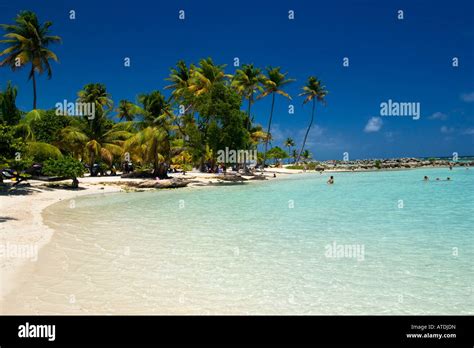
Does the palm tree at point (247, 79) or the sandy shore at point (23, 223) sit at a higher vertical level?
the palm tree at point (247, 79)

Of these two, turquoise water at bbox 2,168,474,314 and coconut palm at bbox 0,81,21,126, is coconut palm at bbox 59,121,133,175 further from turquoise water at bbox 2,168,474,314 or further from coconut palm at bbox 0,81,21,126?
turquoise water at bbox 2,168,474,314

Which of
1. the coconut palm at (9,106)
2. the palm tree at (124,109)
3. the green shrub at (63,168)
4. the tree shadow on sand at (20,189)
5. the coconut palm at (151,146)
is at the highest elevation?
the palm tree at (124,109)

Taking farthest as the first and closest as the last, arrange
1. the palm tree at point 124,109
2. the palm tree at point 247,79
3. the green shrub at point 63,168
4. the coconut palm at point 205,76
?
the palm tree at point 124,109 < the palm tree at point 247,79 < the coconut palm at point 205,76 < the green shrub at point 63,168

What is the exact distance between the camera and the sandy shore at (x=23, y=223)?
764cm

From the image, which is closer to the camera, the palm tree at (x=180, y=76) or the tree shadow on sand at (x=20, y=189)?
the tree shadow on sand at (x=20, y=189)

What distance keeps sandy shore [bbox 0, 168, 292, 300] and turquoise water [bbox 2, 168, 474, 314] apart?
0.40 m

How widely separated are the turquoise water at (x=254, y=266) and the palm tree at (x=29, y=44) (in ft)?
94.6

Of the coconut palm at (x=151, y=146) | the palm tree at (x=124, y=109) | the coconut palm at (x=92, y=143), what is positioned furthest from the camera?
the palm tree at (x=124, y=109)

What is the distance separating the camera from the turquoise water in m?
5.75

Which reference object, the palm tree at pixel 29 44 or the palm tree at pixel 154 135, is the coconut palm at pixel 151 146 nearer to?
the palm tree at pixel 154 135

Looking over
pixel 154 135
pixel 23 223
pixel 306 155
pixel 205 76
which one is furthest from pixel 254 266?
pixel 306 155

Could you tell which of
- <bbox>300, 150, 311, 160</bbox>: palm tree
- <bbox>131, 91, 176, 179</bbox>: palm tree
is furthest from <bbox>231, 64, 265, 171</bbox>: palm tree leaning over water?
<bbox>300, 150, 311, 160</bbox>: palm tree

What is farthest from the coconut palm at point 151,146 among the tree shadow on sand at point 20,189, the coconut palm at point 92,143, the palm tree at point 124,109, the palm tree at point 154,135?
the palm tree at point 124,109
